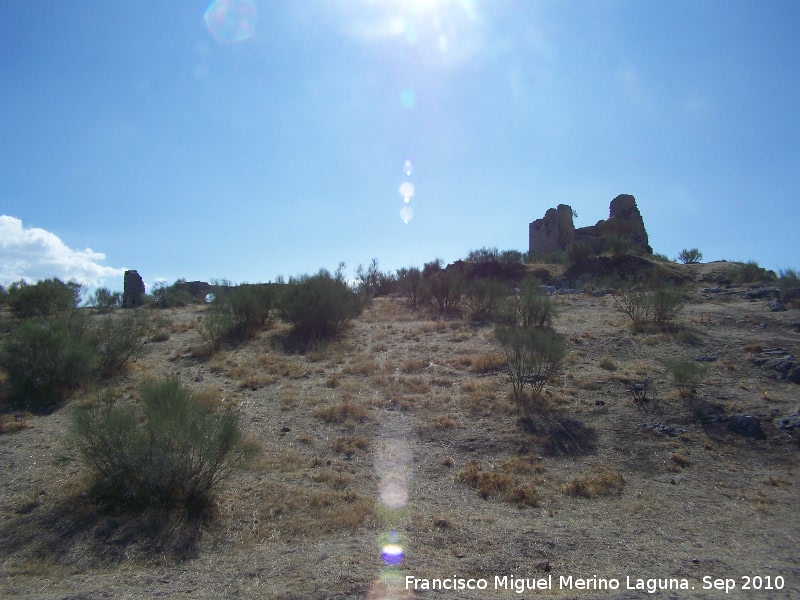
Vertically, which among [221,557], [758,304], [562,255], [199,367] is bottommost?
[221,557]

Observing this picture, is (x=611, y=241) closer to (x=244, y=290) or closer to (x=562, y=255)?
(x=562, y=255)

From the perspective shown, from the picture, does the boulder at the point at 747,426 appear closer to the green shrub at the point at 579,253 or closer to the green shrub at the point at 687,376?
the green shrub at the point at 687,376

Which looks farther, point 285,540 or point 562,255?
point 562,255

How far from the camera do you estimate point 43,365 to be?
448 inches

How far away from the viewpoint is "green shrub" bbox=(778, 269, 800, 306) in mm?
18047

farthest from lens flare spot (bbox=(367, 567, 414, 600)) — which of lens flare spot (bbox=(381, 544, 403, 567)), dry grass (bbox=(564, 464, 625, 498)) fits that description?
dry grass (bbox=(564, 464, 625, 498))

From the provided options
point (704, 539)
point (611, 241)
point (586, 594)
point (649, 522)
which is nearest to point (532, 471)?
point (649, 522)

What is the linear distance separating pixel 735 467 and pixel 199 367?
12128mm

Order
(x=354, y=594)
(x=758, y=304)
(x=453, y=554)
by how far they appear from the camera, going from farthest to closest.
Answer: (x=758, y=304) → (x=453, y=554) → (x=354, y=594)

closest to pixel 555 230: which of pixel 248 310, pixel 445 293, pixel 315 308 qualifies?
pixel 445 293

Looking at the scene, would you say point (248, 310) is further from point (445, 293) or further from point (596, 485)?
point (596, 485)

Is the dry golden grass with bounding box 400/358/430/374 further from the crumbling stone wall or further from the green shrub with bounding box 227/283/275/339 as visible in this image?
the crumbling stone wall

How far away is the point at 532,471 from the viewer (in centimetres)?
815

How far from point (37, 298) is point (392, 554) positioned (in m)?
21.0
